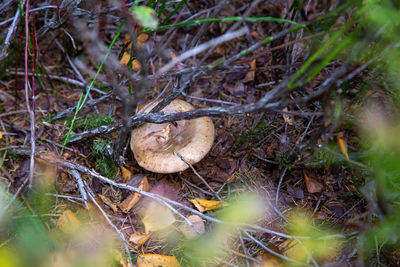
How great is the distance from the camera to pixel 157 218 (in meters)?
2.12

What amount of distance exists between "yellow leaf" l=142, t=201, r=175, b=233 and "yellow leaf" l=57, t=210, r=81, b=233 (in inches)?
17.4

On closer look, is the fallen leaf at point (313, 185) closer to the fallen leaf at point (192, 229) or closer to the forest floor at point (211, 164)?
the forest floor at point (211, 164)

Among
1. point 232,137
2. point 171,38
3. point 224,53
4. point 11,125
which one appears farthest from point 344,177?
point 11,125

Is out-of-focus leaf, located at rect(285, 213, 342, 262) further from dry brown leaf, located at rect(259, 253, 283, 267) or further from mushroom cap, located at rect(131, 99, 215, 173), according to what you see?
mushroom cap, located at rect(131, 99, 215, 173)

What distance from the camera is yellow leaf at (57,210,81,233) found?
6.48 feet

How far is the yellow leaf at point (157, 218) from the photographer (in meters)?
2.09

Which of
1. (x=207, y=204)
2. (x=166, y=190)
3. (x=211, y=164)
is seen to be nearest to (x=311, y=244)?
(x=207, y=204)

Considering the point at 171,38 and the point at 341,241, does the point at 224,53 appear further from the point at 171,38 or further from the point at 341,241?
the point at 341,241

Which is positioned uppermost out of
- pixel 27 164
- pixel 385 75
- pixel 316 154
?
pixel 385 75

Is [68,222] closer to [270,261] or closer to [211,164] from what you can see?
[211,164]

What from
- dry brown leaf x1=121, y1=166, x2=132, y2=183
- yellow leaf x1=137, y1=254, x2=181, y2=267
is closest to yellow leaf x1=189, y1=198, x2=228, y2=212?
yellow leaf x1=137, y1=254, x2=181, y2=267

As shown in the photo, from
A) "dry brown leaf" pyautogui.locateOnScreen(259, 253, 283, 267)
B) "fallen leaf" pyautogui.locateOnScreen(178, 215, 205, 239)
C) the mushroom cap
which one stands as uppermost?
the mushroom cap

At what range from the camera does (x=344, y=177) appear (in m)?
2.27

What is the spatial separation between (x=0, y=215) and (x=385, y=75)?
269cm
